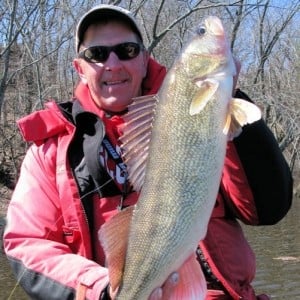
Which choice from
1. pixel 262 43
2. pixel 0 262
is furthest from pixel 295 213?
pixel 0 262

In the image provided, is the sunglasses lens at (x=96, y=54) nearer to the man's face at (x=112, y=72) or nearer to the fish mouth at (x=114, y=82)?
the man's face at (x=112, y=72)

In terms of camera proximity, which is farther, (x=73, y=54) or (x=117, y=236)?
(x=73, y=54)

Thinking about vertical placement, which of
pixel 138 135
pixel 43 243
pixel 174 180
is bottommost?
pixel 43 243

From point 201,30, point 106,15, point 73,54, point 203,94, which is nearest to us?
point 203,94

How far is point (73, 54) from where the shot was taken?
2477cm

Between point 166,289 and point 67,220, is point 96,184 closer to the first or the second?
point 67,220

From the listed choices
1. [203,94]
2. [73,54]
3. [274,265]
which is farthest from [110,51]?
[73,54]

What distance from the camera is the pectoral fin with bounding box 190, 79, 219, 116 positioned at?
2535 mm

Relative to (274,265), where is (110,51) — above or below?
above

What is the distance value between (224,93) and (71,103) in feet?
4.69

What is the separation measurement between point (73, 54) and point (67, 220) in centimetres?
2190

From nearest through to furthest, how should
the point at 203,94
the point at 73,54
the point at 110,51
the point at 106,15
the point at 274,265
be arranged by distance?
the point at 203,94, the point at 110,51, the point at 106,15, the point at 274,265, the point at 73,54

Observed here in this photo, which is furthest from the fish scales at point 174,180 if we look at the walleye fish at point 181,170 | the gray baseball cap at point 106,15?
the gray baseball cap at point 106,15

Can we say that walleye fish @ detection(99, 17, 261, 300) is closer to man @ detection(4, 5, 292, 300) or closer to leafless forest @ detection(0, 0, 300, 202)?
man @ detection(4, 5, 292, 300)
